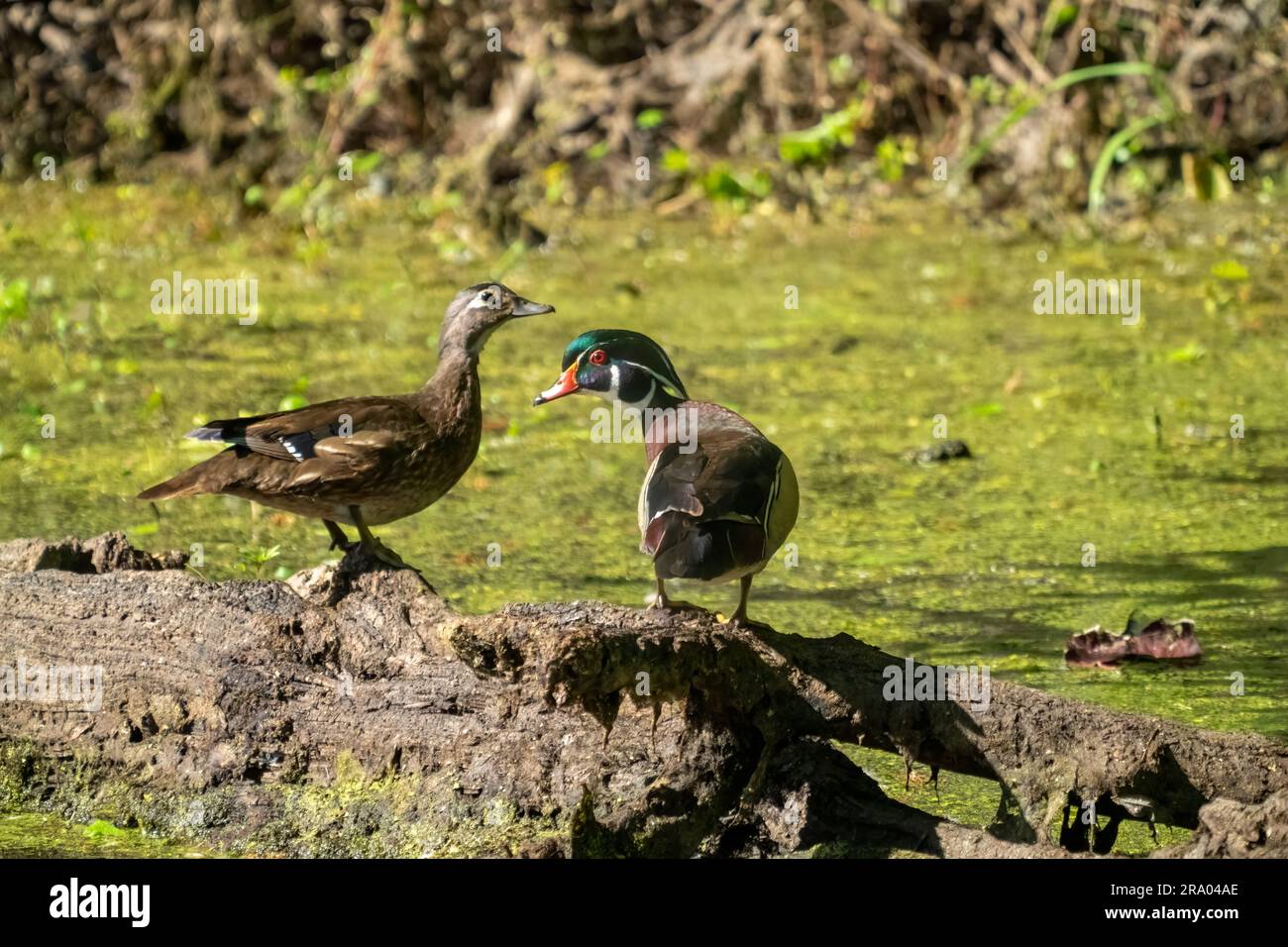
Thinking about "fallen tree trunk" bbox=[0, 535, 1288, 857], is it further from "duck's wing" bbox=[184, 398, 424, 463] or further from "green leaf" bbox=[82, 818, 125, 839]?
"duck's wing" bbox=[184, 398, 424, 463]

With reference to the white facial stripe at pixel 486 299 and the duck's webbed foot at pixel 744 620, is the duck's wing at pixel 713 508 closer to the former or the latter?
the duck's webbed foot at pixel 744 620

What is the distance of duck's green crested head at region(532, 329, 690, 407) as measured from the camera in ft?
11.5

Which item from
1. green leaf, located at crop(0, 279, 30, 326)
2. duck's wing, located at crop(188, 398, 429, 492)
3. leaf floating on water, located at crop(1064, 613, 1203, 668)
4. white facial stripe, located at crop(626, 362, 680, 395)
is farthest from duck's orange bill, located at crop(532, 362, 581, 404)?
green leaf, located at crop(0, 279, 30, 326)

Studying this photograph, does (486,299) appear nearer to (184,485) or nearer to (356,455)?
(356,455)

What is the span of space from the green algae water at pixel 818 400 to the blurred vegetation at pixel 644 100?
0.98 ft

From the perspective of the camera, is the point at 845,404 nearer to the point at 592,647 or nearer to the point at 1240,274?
the point at 1240,274

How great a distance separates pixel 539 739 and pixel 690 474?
47 centimetres

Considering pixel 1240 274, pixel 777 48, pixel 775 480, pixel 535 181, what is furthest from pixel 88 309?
pixel 775 480

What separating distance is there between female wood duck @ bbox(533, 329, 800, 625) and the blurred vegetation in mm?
4833

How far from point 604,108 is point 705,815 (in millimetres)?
6769

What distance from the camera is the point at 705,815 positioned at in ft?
9.82

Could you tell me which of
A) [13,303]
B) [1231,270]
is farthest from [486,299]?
[1231,270]

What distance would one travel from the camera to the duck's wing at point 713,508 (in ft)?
9.80

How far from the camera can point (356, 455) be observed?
11.6 ft
